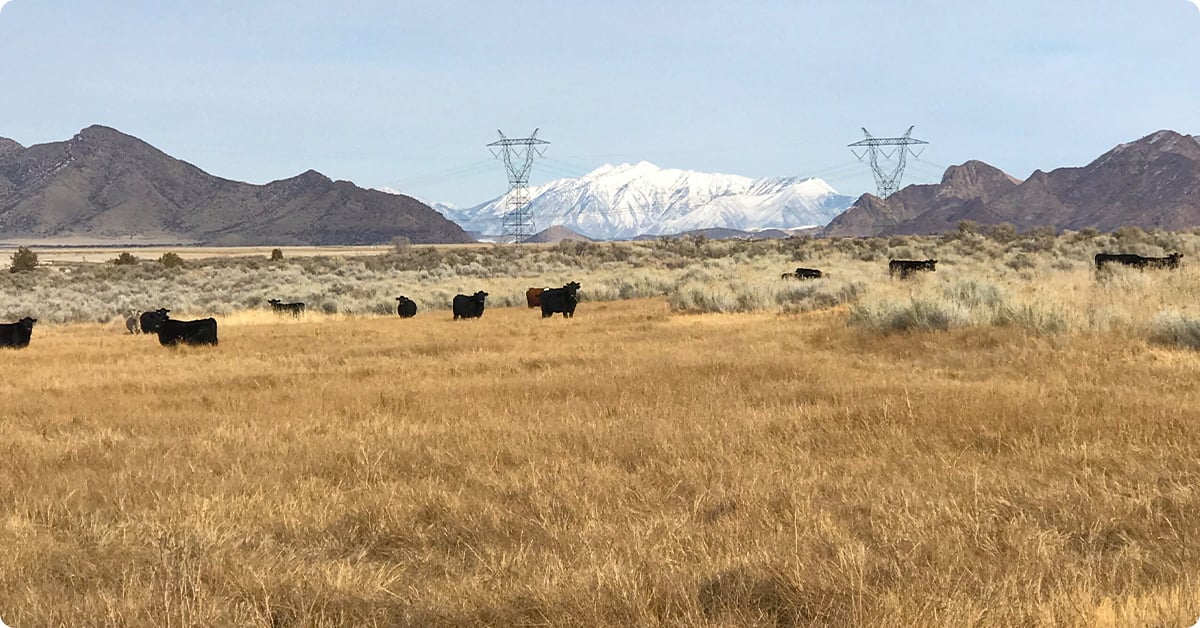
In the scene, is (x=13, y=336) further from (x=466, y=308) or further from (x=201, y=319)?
(x=466, y=308)

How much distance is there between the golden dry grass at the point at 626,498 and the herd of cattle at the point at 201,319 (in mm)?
6515

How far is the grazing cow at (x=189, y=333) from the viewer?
18.0 m

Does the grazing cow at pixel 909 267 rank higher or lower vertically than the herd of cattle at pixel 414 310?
higher

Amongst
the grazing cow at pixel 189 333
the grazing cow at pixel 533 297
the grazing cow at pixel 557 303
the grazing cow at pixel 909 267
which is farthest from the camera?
the grazing cow at pixel 909 267

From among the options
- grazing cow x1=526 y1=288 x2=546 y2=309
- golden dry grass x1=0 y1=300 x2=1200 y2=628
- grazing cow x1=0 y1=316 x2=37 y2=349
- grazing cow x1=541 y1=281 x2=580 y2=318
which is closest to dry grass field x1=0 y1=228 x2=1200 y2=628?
golden dry grass x1=0 y1=300 x2=1200 y2=628

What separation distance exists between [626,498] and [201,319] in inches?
676

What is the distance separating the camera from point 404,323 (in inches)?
934

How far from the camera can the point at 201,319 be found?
1950 cm

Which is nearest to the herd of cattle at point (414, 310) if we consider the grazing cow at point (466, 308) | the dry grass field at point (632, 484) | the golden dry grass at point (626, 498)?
the grazing cow at point (466, 308)

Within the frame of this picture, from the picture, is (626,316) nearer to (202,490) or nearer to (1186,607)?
Answer: (202,490)

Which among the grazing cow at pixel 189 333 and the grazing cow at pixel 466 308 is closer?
the grazing cow at pixel 189 333

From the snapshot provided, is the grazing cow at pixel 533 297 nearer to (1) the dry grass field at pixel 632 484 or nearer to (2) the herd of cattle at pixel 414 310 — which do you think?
(2) the herd of cattle at pixel 414 310

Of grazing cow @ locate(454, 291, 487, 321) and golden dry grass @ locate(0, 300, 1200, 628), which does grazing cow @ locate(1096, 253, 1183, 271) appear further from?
grazing cow @ locate(454, 291, 487, 321)

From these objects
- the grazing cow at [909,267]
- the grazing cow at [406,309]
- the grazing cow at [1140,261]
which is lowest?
the grazing cow at [406,309]
